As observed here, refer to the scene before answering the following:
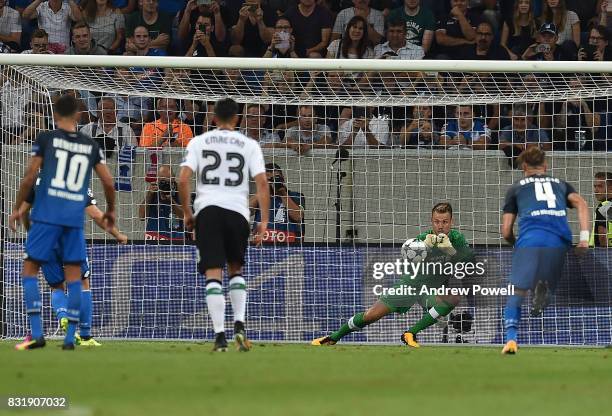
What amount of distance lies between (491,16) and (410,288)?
725 cm

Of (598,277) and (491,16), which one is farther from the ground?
(491,16)

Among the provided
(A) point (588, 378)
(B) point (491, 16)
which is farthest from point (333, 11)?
(A) point (588, 378)

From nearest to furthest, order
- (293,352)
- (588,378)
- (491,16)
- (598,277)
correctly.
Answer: (588,378) → (293,352) → (598,277) → (491,16)

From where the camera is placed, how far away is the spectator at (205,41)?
70.4 feet

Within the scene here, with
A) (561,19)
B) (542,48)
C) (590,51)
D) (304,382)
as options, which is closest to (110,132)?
(542,48)

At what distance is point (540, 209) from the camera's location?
44.8 feet

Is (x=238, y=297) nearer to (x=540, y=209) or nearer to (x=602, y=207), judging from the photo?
(x=540, y=209)

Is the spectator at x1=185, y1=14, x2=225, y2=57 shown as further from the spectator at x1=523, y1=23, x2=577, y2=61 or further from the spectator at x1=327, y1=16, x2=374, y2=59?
the spectator at x1=523, y1=23, x2=577, y2=61

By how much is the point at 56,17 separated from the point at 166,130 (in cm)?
518

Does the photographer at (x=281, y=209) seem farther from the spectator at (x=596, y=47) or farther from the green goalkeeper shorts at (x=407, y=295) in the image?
the spectator at (x=596, y=47)

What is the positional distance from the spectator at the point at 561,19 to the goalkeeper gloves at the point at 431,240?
6.71 m

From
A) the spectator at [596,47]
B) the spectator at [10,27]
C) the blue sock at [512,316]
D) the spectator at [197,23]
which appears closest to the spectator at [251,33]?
the spectator at [197,23]

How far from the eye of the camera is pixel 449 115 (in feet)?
59.4

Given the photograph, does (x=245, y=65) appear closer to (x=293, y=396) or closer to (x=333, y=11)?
(x=333, y=11)
